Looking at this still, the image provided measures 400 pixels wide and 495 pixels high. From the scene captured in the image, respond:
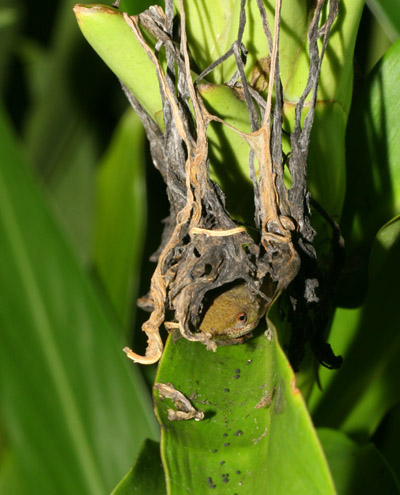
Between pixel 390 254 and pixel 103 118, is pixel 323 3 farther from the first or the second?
pixel 103 118

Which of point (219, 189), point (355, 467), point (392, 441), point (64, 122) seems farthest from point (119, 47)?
point (64, 122)

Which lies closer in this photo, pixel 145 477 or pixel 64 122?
pixel 145 477

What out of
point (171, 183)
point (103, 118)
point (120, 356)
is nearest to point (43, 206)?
point (120, 356)

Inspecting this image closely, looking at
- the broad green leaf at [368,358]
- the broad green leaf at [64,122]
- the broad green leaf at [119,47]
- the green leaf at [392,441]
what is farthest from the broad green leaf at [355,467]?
the broad green leaf at [64,122]

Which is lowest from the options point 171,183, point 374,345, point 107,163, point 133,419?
point 133,419

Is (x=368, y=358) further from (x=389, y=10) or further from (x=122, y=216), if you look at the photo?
(x=122, y=216)

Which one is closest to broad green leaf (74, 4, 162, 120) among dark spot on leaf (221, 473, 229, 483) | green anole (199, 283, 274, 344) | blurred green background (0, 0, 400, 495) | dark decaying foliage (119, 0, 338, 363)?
dark decaying foliage (119, 0, 338, 363)
